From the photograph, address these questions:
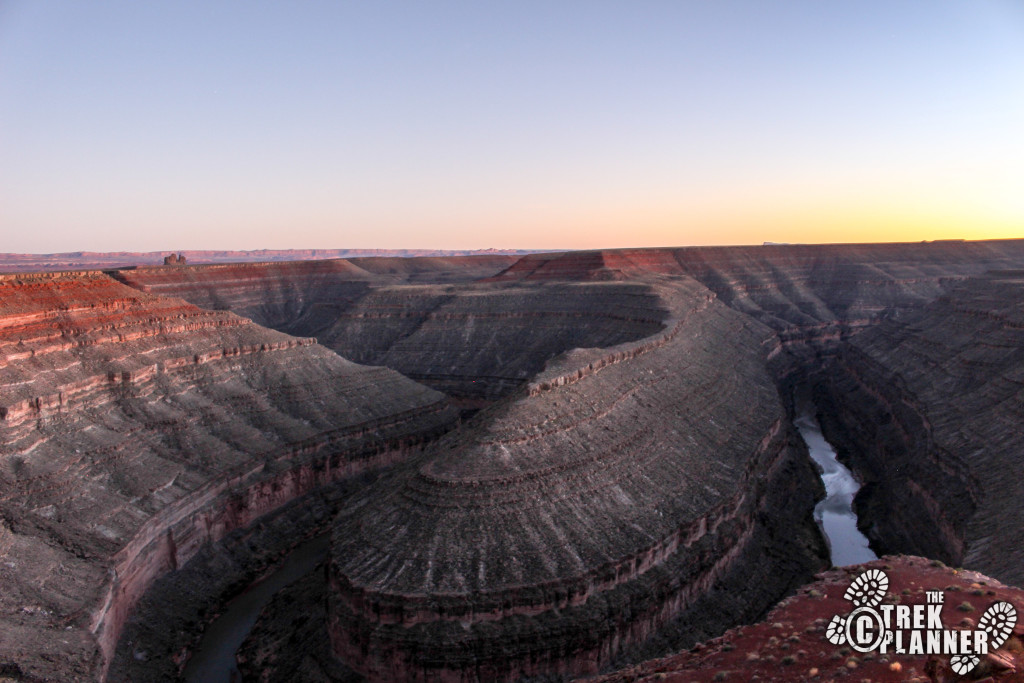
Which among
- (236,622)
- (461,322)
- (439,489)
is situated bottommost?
(236,622)

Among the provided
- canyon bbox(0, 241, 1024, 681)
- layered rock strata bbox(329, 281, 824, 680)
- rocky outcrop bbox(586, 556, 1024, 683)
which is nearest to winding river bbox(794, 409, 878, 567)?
canyon bbox(0, 241, 1024, 681)

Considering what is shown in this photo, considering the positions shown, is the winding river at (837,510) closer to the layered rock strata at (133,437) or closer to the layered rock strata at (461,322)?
the layered rock strata at (461,322)

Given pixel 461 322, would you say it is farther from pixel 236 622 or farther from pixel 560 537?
pixel 560 537

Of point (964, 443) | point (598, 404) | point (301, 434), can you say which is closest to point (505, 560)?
point (598, 404)

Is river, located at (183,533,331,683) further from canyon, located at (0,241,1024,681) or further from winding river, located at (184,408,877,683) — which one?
canyon, located at (0,241,1024,681)

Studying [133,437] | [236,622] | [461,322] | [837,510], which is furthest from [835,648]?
[461,322]
